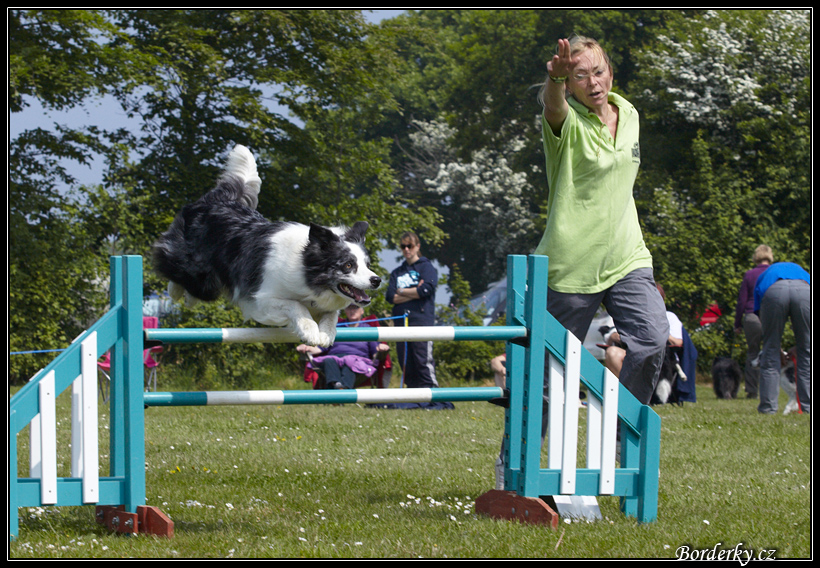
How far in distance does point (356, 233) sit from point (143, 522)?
1.45 meters

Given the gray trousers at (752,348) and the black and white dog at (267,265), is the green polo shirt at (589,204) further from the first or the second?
the gray trousers at (752,348)

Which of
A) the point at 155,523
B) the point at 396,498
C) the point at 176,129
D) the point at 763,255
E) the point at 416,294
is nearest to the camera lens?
the point at 155,523

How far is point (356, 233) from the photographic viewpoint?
141 inches

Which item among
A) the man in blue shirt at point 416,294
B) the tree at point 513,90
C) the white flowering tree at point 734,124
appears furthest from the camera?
the tree at point 513,90

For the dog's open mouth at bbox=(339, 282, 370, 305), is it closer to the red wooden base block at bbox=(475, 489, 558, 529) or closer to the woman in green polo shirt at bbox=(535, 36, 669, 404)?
the woman in green polo shirt at bbox=(535, 36, 669, 404)

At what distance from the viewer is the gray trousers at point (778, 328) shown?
7738mm

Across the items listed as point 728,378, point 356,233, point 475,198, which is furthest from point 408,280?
point 475,198

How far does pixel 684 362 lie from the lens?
29.0 feet

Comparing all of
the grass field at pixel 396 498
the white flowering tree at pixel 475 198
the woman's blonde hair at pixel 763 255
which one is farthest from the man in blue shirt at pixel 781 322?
the white flowering tree at pixel 475 198

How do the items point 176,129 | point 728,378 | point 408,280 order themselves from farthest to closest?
point 176,129, point 728,378, point 408,280

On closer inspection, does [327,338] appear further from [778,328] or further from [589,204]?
[778,328]

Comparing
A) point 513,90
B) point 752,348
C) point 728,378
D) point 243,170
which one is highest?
point 513,90

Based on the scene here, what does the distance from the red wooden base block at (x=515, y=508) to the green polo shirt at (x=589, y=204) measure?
2.98 feet

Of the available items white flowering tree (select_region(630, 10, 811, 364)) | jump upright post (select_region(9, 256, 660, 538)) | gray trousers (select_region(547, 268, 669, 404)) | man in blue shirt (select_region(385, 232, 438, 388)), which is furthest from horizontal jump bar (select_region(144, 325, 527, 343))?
white flowering tree (select_region(630, 10, 811, 364))
